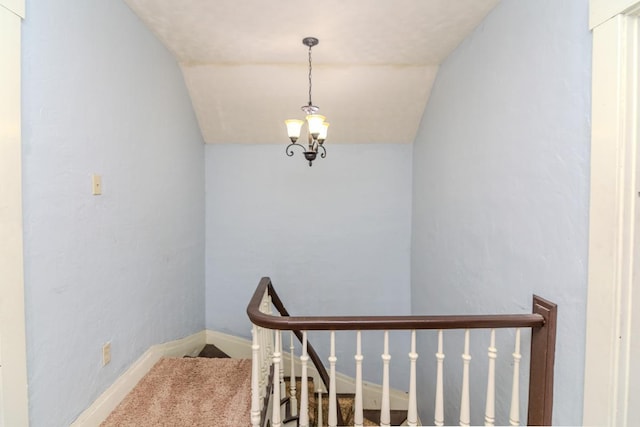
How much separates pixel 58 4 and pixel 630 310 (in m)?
2.65

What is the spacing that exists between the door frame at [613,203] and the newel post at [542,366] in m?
0.20

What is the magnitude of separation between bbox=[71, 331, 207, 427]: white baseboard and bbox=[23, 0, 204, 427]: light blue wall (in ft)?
0.18

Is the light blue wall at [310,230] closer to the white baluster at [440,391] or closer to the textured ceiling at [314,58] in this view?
the textured ceiling at [314,58]

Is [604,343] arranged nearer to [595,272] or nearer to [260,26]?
[595,272]

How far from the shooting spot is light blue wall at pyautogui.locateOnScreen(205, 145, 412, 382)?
365cm

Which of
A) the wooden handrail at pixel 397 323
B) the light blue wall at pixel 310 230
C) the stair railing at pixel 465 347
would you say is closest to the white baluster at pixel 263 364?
the stair railing at pixel 465 347

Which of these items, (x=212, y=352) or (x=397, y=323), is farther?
(x=212, y=352)

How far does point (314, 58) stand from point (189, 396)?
8.67 ft

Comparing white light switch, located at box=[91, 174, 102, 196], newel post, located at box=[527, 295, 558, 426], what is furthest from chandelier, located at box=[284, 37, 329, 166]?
newel post, located at box=[527, 295, 558, 426]

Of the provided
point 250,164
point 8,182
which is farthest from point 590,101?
point 250,164

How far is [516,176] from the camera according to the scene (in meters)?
1.79

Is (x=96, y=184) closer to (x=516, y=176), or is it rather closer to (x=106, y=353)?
(x=106, y=353)

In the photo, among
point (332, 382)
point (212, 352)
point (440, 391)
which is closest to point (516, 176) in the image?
point (440, 391)

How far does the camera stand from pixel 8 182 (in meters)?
1.18
